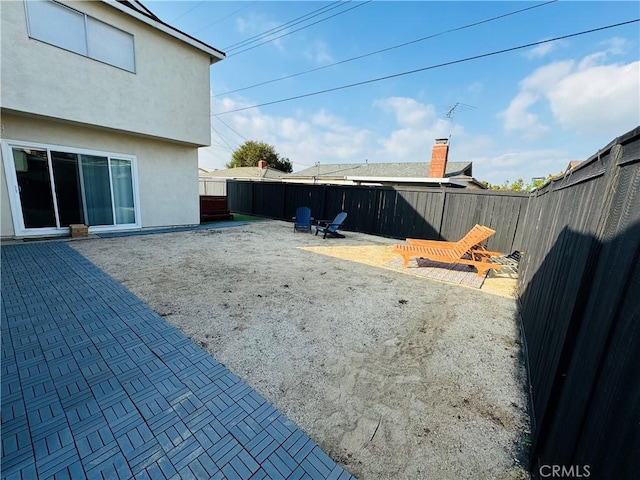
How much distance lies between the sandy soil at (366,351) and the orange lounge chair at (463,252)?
781 millimetres

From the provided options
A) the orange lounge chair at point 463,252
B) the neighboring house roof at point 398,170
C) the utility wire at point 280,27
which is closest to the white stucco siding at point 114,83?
the utility wire at point 280,27

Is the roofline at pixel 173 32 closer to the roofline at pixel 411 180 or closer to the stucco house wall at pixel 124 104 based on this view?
the stucco house wall at pixel 124 104

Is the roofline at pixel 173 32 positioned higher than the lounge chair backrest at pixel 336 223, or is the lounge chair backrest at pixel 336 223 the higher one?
the roofline at pixel 173 32

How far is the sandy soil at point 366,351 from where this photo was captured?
185 cm

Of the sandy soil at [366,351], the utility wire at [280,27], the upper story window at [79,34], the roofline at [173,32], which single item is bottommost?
the sandy soil at [366,351]

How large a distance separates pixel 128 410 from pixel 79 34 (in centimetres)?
970

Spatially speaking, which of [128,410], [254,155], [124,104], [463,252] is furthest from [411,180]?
[254,155]

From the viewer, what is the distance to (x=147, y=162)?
366 inches

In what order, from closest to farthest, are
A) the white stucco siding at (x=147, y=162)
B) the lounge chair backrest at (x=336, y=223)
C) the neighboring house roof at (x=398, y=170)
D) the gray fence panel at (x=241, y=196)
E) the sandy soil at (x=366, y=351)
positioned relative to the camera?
1. the sandy soil at (x=366, y=351)
2. the white stucco siding at (x=147, y=162)
3. the lounge chair backrest at (x=336, y=223)
4. the gray fence panel at (x=241, y=196)
5. the neighboring house roof at (x=398, y=170)

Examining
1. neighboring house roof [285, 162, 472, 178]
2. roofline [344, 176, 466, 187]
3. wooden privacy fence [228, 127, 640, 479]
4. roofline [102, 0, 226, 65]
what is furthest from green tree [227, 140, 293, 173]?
wooden privacy fence [228, 127, 640, 479]

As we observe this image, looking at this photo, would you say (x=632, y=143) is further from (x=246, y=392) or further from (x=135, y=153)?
(x=135, y=153)

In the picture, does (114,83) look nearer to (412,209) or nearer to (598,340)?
(412,209)

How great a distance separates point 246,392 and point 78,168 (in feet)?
30.5

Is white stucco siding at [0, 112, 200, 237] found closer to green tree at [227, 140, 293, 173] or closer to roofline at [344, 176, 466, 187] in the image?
roofline at [344, 176, 466, 187]
